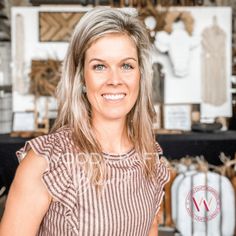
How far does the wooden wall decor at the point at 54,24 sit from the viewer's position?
4.54m

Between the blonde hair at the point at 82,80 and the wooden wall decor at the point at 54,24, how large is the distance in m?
3.12

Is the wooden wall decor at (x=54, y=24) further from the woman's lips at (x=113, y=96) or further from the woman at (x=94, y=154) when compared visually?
the woman's lips at (x=113, y=96)

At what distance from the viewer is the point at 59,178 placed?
1.26 metres

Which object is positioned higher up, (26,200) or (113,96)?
(113,96)

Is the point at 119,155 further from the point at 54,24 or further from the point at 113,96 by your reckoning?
the point at 54,24

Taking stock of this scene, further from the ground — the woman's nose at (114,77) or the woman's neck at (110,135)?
the woman's nose at (114,77)

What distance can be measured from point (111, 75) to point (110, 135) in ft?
0.66

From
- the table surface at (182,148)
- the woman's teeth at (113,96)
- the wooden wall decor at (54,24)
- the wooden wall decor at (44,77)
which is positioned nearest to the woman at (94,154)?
the woman's teeth at (113,96)

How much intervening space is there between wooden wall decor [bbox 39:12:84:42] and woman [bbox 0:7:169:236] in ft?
10.3

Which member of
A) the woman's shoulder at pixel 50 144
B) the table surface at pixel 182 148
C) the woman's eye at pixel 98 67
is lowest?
the table surface at pixel 182 148

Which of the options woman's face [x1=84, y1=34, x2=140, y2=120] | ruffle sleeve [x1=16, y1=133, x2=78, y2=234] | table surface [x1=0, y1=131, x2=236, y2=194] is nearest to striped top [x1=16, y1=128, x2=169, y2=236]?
ruffle sleeve [x1=16, y1=133, x2=78, y2=234]


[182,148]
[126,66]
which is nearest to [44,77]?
[182,148]

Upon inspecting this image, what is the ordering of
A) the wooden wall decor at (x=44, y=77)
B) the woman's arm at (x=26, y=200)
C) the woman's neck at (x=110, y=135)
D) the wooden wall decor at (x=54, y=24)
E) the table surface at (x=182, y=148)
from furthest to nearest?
the wooden wall decor at (x=54, y=24) < the wooden wall decor at (x=44, y=77) < the table surface at (x=182, y=148) < the woman's neck at (x=110, y=135) < the woman's arm at (x=26, y=200)

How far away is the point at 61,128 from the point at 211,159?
2.66m
